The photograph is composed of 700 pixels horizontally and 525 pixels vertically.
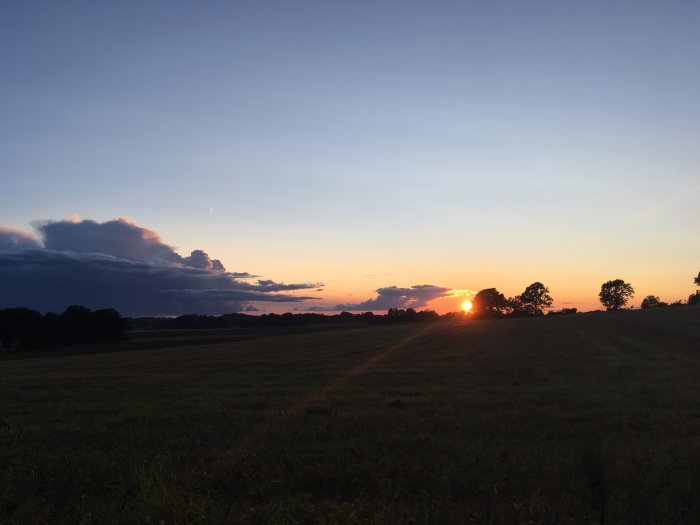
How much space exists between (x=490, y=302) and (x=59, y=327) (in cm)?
14071

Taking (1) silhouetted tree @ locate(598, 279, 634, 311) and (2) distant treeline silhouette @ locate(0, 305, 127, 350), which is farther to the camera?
(1) silhouetted tree @ locate(598, 279, 634, 311)

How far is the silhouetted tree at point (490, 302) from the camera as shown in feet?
635

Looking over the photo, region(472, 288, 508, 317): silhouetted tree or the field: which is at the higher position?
region(472, 288, 508, 317): silhouetted tree

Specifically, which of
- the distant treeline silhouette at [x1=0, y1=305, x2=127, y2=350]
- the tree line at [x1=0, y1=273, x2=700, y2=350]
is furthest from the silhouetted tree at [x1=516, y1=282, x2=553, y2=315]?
the distant treeline silhouette at [x1=0, y1=305, x2=127, y2=350]

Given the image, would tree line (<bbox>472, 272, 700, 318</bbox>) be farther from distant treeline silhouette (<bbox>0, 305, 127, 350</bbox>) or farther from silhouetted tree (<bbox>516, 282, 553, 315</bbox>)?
distant treeline silhouette (<bbox>0, 305, 127, 350</bbox>)

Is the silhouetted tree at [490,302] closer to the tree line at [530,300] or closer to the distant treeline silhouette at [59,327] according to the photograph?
the tree line at [530,300]

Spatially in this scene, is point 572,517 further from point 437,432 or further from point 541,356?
point 541,356

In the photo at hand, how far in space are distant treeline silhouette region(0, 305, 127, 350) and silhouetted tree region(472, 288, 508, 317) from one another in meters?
124

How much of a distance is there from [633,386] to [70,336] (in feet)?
363

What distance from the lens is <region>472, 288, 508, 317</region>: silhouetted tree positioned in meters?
194

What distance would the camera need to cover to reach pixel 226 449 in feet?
33.2

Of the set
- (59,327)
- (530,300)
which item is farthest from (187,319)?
(530,300)

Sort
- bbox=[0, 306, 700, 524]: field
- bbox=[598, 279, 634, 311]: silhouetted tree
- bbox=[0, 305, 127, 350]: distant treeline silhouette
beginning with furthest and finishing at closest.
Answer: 1. bbox=[598, 279, 634, 311]: silhouetted tree
2. bbox=[0, 305, 127, 350]: distant treeline silhouette
3. bbox=[0, 306, 700, 524]: field

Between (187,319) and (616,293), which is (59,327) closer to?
(187,319)
